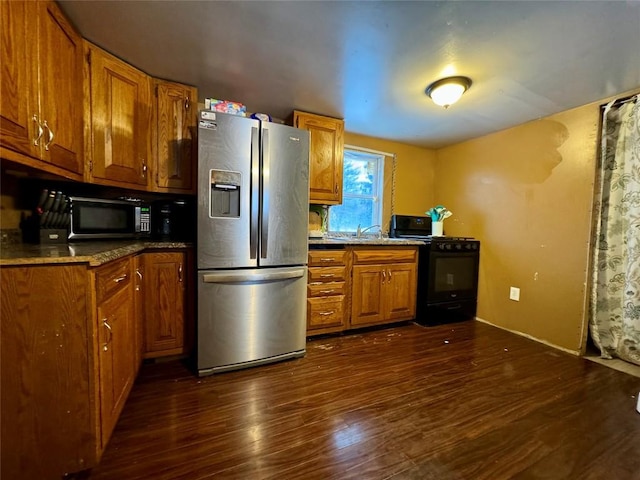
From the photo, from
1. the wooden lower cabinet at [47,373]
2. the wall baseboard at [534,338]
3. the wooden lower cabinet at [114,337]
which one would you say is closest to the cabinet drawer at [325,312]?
the wooden lower cabinet at [114,337]

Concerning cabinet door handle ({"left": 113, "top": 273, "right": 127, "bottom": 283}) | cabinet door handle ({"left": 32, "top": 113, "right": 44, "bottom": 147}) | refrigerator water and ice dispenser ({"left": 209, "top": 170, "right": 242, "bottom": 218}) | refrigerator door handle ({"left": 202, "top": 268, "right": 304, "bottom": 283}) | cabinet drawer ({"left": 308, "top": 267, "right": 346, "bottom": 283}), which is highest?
cabinet door handle ({"left": 32, "top": 113, "right": 44, "bottom": 147})

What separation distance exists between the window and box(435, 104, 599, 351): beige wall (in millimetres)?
1064

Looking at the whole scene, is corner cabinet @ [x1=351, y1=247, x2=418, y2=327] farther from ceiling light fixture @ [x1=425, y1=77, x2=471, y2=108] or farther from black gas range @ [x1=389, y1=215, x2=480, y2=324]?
ceiling light fixture @ [x1=425, y1=77, x2=471, y2=108]

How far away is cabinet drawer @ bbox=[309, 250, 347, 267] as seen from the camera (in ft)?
7.72

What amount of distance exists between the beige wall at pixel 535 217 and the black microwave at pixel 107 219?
3.42 metres

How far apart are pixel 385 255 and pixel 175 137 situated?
2.14 metres

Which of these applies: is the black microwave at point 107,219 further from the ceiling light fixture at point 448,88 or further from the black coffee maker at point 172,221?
the ceiling light fixture at point 448,88

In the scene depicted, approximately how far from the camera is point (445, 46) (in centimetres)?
157

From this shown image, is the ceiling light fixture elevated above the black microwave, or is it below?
above

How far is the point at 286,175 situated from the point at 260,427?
1.57 m

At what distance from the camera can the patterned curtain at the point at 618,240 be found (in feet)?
6.58

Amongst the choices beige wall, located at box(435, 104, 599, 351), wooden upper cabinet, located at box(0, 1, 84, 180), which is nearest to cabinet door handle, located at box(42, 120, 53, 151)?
wooden upper cabinet, located at box(0, 1, 84, 180)

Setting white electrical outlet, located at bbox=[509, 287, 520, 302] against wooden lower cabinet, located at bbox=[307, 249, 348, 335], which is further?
white electrical outlet, located at bbox=[509, 287, 520, 302]

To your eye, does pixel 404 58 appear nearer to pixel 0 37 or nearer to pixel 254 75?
pixel 254 75
